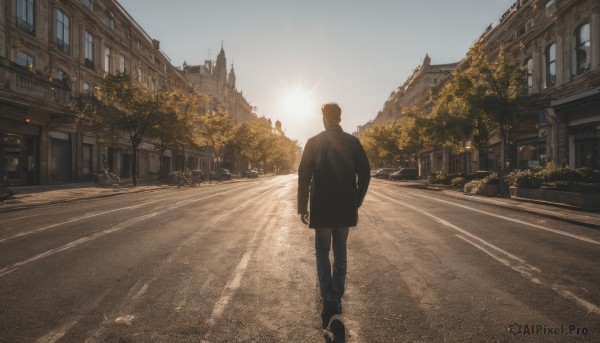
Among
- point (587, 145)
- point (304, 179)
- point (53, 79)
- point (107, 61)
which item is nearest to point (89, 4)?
point (107, 61)

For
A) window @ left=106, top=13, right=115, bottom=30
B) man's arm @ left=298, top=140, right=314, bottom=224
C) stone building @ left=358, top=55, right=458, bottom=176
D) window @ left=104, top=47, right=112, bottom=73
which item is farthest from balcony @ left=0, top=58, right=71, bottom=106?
stone building @ left=358, top=55, right=458, bottom=176

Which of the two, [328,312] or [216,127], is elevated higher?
[216,127]

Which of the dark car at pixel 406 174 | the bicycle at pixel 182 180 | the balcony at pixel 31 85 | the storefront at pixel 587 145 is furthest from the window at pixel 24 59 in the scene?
the dark car at pixel 406 174

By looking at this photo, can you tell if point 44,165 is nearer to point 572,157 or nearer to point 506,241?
point 506,241

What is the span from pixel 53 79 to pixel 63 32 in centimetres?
690

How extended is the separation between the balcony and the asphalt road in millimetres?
15300

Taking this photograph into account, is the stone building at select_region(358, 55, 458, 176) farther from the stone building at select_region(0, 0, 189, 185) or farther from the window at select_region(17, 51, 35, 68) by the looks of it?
the window at select_region(17, 51, 35, 68)

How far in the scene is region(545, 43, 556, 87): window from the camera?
81.9 feet

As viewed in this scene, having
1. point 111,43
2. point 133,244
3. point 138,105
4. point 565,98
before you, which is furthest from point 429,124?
point 111,43

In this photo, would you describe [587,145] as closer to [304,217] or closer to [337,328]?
[304,217]

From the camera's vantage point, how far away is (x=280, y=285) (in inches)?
189

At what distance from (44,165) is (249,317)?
91.0 ft

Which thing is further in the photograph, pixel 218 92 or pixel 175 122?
pixel 218 92

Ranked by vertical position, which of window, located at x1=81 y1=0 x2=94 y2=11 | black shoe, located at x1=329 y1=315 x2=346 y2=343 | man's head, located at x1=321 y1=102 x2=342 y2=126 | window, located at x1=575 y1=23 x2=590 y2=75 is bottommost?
black shoe, located at x1=329 y1=315 x2=346 y2=343
